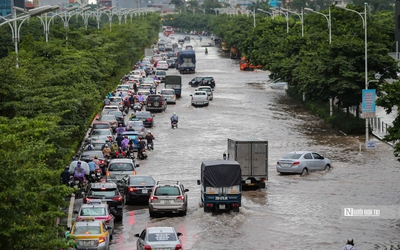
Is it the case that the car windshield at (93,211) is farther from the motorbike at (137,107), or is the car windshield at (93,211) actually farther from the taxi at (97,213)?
the motorbike at (137,107)

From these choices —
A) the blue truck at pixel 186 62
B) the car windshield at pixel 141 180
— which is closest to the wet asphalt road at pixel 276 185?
the car windshield at pixel 141 180

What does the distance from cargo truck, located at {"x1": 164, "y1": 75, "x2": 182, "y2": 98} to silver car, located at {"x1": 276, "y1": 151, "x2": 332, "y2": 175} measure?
43418 millimetres

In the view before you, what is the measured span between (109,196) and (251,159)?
918 centimetres

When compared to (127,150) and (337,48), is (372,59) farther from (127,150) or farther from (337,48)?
(127,150)

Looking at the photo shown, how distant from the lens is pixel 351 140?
2427 inches

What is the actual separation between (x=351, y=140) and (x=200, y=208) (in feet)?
80.1

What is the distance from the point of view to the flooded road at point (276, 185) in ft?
110

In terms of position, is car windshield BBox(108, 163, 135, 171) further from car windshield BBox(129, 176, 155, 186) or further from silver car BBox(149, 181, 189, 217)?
silver car BBox(149, 181, 189, 217)

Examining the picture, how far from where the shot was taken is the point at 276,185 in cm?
4550

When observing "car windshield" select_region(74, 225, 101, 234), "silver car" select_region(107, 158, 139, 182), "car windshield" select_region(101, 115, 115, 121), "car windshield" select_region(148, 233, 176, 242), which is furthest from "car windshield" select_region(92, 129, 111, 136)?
"car windshield" select_region(148, 233, 176, 242)

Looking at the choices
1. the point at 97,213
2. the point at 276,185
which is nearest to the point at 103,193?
the point at 97,213

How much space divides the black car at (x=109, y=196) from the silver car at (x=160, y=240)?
766 cm

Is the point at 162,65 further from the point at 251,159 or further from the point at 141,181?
the point at 141,181

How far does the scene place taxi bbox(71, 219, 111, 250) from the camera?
29.4m
